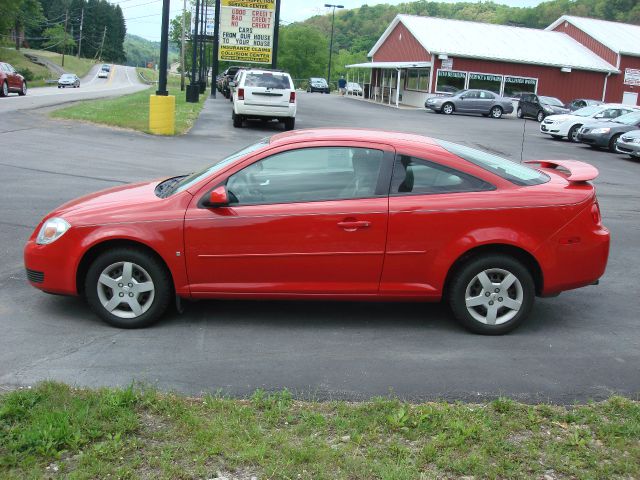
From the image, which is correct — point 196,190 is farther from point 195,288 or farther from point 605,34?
point 605,34

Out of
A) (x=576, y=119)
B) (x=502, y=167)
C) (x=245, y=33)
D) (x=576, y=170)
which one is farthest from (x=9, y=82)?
(x=576, y=170)

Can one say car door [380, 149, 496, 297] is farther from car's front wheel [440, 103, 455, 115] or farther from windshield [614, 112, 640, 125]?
car's front wheel [440, 103, 455, 115]

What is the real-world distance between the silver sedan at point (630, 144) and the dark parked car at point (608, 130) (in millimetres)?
1593

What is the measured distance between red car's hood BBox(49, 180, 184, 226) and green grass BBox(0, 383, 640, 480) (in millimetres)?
1563

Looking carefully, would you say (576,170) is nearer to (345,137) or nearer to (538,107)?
(345,137)

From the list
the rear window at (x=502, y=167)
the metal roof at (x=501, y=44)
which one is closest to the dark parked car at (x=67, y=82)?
the metal roof at (x=501, y=44)

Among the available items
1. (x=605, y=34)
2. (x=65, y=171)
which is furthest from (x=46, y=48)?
(x=65, y=171)

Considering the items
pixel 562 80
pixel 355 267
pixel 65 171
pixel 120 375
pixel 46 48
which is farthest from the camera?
pixel 46 48

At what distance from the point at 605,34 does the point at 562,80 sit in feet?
22.2

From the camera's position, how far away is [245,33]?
29.6 metres

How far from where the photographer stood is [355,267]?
5.26m

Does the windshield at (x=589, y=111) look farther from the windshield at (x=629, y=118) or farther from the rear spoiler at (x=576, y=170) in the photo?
the rear spoiler at (x=576, y=170)

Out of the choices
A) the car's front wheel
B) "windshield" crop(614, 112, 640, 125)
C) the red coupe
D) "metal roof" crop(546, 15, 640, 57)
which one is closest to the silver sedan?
"windshield" crop(614, 112, 640, 125)

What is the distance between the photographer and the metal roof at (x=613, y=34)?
49062 mm
